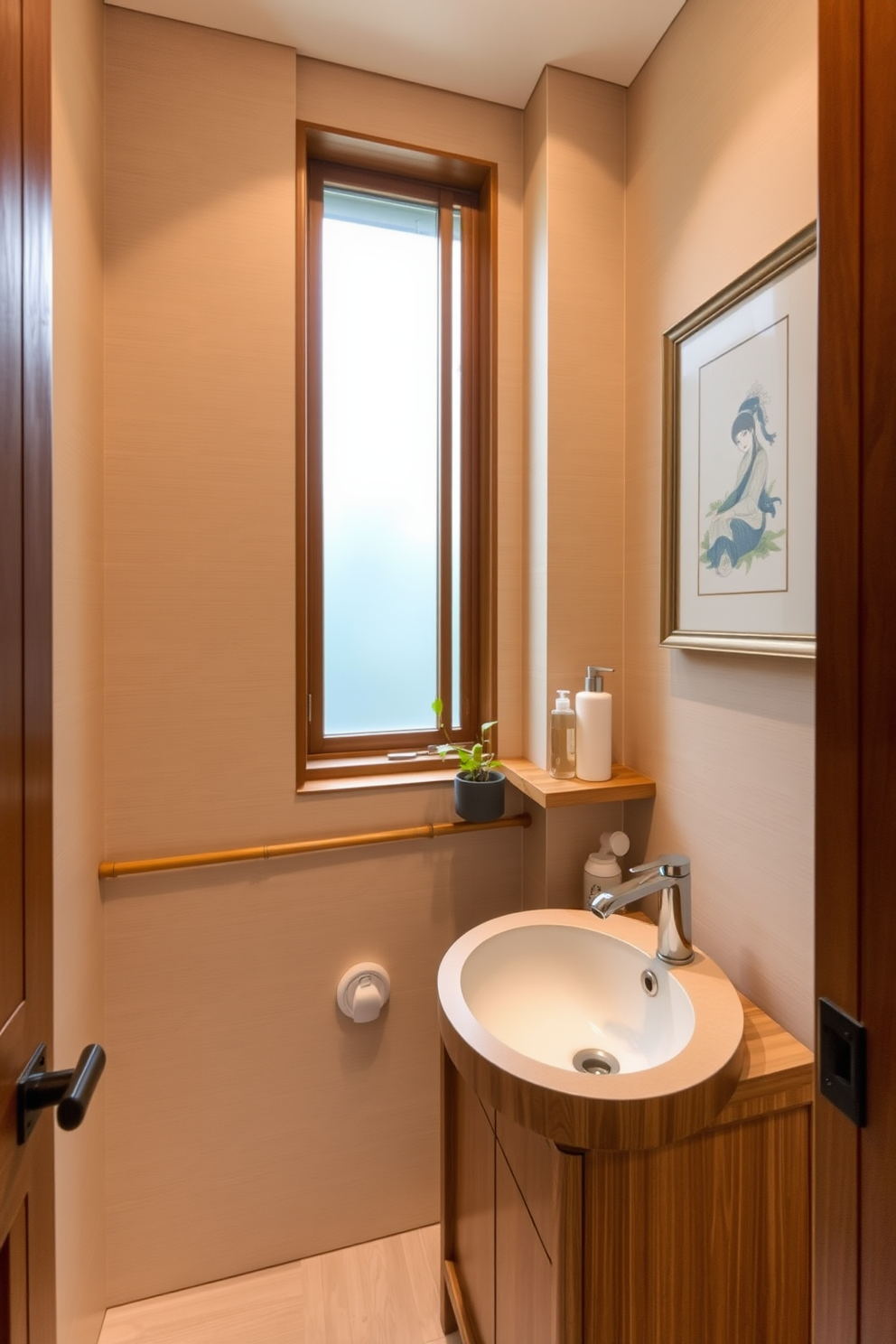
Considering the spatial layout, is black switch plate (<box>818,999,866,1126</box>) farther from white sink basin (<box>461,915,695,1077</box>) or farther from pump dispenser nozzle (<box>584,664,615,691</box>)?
pump dispenser nozzle (<box>584,664,615,691</box>)

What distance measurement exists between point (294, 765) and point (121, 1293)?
1.10 m

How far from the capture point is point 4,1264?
51cm

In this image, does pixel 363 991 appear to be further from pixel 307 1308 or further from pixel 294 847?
pixel 307 1308

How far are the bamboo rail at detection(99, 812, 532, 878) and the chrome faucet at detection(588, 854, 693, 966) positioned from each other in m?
0.39

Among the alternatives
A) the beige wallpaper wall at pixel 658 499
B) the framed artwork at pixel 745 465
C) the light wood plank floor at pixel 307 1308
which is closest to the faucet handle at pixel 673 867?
the beige wallpaper wall at pixel 658 499

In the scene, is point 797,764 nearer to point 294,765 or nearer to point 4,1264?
point 294,765

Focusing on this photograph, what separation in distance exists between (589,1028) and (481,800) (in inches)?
17.4

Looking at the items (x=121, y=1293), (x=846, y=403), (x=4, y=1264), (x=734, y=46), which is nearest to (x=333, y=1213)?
(x=121, y=1293)

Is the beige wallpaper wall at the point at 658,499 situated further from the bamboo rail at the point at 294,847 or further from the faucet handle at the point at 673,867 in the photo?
the bamboo rail at the point at 294,847

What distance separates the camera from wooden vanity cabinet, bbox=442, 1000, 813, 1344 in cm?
80

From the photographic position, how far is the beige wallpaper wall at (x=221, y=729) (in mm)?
1231

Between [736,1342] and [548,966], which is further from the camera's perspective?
[548,966]

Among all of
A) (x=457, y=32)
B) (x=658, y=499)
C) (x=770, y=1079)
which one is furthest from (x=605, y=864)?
(x=457, y=32)

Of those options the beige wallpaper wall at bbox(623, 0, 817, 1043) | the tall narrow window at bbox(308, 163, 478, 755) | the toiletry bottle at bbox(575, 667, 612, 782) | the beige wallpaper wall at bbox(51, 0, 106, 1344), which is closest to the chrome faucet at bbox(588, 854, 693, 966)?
the beige wallpaper wall at bbox(623, 0, 817, 1043)
